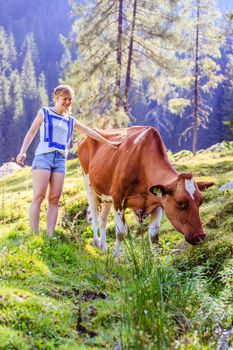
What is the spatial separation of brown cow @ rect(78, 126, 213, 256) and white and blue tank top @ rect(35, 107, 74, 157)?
0.96 meters

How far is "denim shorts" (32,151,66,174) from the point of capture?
21.2ft

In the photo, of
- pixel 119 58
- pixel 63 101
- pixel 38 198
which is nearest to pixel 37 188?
pixel 38 198

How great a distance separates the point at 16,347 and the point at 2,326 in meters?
0.34

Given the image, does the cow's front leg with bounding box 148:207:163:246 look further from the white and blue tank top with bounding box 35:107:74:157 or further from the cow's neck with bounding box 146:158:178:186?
the white and blue tank top with bounding box 35:107:74:157

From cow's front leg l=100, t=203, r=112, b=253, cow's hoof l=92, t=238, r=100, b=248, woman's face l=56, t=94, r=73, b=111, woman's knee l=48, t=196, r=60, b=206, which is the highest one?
woman's face l=56, t=94, r=73, b=111

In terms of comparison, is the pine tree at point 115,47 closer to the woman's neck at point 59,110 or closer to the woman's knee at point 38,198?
the woman's neck at point 59,110

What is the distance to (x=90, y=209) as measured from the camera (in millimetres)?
→ 8648

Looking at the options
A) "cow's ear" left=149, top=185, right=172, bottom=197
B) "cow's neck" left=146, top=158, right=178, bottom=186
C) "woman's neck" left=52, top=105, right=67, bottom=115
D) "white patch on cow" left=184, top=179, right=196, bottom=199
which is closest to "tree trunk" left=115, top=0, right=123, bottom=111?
"woman's neck" left=52, top=105, right=67, bottom=115

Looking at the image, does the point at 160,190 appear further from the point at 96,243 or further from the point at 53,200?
the point at 96,243

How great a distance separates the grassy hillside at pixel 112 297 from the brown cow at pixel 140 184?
1.67 ft

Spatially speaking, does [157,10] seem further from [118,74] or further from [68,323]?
[68,323]

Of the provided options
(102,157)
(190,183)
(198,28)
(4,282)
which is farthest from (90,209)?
(198,28)

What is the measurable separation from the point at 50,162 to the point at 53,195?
53 cm

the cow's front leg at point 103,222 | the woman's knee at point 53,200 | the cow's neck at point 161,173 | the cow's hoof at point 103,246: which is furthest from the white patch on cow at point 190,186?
the cow's front leg at point 103,222
